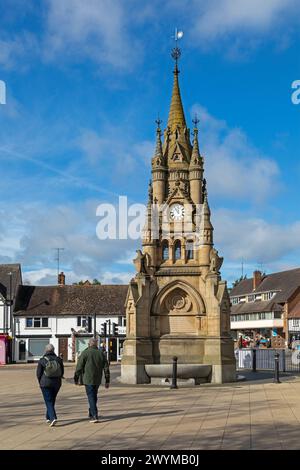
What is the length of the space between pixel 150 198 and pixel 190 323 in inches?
239

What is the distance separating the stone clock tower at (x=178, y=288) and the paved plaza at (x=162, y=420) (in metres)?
3.50

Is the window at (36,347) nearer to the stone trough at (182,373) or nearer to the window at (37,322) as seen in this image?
the window at (37,322)

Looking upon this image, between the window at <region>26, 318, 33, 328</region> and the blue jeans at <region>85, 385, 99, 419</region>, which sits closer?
the blue jeans at <region>85, 385, 99, 419</region>

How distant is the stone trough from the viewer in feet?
79.5

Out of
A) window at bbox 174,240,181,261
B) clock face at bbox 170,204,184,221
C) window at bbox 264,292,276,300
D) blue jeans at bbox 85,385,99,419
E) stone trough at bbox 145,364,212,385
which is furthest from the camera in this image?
window at bbox 264,292,276,300

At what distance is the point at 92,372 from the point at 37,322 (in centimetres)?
4322

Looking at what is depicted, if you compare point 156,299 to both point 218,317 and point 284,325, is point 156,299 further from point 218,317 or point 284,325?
point 284,325

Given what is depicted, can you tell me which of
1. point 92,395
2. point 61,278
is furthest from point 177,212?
point 61,278

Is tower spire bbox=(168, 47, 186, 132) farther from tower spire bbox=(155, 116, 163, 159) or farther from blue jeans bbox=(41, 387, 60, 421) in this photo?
blue jeans bbox=(41, 387, 60, 421)

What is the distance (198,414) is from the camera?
48.3ft

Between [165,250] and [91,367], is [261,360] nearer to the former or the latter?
[165,250]

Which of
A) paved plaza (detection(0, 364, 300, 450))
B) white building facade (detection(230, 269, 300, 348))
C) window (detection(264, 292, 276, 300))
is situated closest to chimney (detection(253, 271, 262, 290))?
white building facade (detection(230, 269, 300, 348))

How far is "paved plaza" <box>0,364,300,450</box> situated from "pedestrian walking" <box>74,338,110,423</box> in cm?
39
